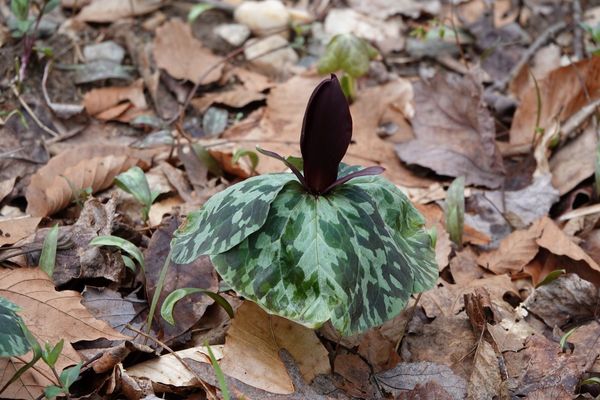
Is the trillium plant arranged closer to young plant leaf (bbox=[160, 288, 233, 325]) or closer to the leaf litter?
young plant leaf (bbox=[160, 288, 233, 325])

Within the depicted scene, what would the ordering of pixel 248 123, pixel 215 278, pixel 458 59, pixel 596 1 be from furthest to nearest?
1. pixel 596 1
2. pixel 458 59
3. pixel 248 123
4. pixel 215 278

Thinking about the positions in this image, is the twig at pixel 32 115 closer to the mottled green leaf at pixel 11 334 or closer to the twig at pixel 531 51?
the mottled green leaf at pixel 11 334

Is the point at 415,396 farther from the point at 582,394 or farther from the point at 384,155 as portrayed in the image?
the point at 384,155

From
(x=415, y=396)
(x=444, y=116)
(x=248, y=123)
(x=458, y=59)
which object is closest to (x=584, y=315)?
(x=415, y=396)

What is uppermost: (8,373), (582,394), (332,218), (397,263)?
(332,218)

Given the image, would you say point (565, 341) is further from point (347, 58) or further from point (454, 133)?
point (347, 58)

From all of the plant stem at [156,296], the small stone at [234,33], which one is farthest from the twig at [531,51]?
the plant stem at [156,296]
